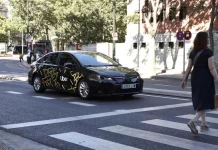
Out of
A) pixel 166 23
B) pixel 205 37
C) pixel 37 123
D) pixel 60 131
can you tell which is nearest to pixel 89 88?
pixel 37 123

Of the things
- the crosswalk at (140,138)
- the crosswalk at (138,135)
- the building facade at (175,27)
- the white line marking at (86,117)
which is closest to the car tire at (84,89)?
the white line marking at (86,117)

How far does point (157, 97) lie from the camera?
1228cm

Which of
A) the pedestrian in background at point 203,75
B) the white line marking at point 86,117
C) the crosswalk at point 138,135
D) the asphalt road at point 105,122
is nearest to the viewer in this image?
the crosswalk at point 138,135

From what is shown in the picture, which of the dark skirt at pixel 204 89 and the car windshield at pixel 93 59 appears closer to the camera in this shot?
the dark skirt at pixel 204 89

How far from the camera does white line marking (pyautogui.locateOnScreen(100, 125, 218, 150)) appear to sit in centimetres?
593

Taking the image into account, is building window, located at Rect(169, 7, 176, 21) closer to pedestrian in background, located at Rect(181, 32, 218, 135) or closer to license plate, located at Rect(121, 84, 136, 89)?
license plate, located at Rect(121, 84, 136, 89)

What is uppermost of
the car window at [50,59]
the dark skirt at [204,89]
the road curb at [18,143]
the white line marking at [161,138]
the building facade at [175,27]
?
the building facade at [175,27]

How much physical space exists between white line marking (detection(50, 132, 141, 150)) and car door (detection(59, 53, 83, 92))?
4.86m

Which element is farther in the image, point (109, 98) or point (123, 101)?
point (109, 98)

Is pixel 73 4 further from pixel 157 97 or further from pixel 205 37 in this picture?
pixel 205 37

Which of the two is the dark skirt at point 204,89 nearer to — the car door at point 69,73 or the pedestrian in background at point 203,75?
the pedestrian in background at point 203,75

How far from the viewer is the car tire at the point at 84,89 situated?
1126 cm

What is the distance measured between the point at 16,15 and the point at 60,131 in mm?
67385

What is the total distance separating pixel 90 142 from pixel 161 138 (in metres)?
1.19
